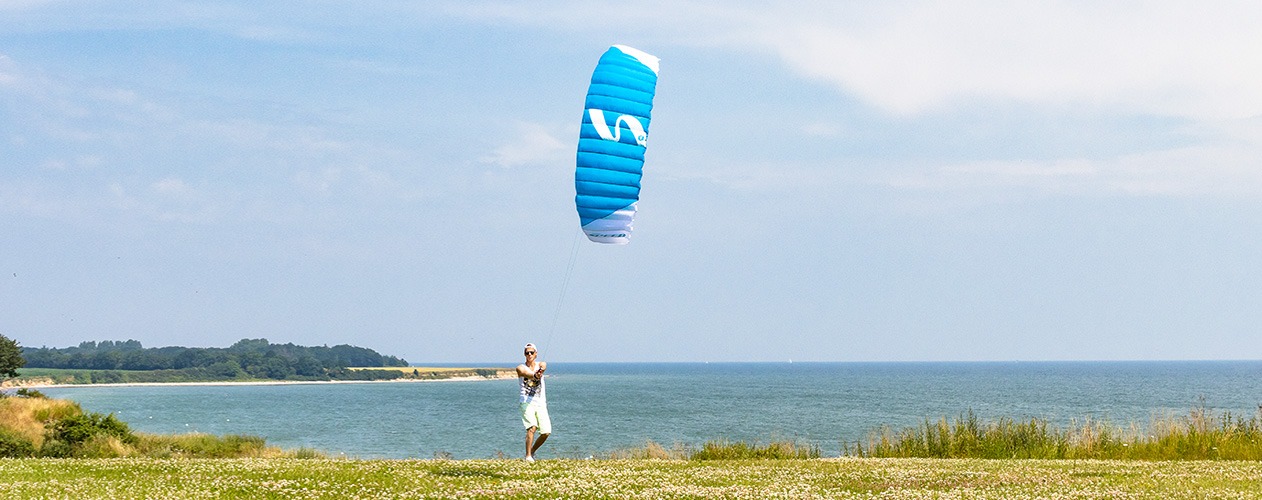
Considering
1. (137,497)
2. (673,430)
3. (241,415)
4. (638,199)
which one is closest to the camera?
(137,497)

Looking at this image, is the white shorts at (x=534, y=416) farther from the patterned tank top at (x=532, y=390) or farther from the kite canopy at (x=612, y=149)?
the kite canopy at (x=612, y=149)

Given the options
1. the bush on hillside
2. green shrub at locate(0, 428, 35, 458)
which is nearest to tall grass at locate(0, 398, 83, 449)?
the bush on hillside

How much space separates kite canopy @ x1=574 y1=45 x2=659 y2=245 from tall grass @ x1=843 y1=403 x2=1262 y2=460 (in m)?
9.60

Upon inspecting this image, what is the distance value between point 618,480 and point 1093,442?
1404 cm

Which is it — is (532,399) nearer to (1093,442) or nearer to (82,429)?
(1093,442)

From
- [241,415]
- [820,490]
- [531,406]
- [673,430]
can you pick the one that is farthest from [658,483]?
[241,415]

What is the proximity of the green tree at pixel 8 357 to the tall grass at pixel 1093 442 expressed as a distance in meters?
50.5

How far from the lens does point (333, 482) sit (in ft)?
44.4

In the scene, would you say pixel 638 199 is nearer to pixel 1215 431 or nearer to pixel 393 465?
pixel 393 465

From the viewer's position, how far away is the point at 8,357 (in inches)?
2104

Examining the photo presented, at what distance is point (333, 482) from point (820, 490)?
6.96 metres

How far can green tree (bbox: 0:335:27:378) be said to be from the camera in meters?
53.0

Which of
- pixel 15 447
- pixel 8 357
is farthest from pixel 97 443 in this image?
pixel 8 357

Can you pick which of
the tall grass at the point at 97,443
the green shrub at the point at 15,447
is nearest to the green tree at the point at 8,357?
the tall grass at the point at 97,443
